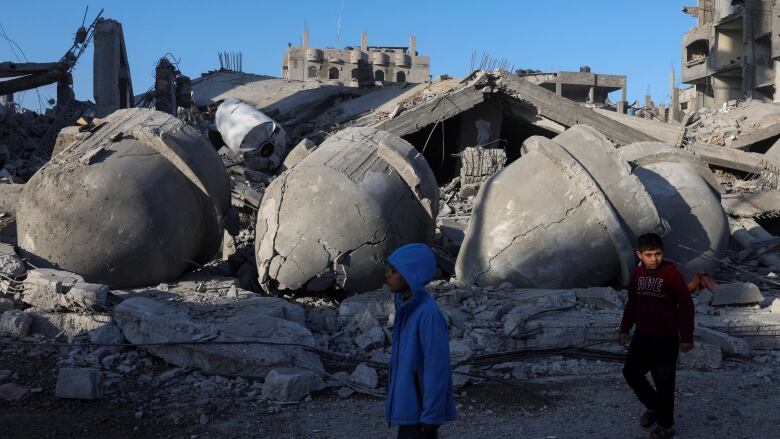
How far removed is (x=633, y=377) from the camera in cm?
416

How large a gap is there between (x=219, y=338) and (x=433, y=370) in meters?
2.81

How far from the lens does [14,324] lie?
5766 mm

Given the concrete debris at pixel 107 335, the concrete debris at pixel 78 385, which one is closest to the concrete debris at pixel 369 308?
the concrete debris at pixel 107 335

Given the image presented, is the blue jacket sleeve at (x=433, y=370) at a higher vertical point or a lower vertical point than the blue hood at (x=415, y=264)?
lower

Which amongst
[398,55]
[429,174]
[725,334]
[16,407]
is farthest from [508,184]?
[398,55]

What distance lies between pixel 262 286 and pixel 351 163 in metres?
1.37

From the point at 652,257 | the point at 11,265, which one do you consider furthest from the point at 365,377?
the point at 11,265

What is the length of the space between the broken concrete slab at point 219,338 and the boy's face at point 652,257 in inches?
90.0

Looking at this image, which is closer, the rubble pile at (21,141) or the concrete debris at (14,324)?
the concrete debris at (14,324)

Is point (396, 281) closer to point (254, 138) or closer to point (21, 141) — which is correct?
point (254, 138)

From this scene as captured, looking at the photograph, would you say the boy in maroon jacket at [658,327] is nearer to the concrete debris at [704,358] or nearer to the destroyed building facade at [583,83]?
the concrete debris at [704,358]

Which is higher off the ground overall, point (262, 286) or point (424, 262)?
point (424, 262)

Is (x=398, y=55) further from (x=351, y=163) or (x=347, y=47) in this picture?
(x=351, y=163)

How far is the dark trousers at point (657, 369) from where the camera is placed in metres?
4.09
